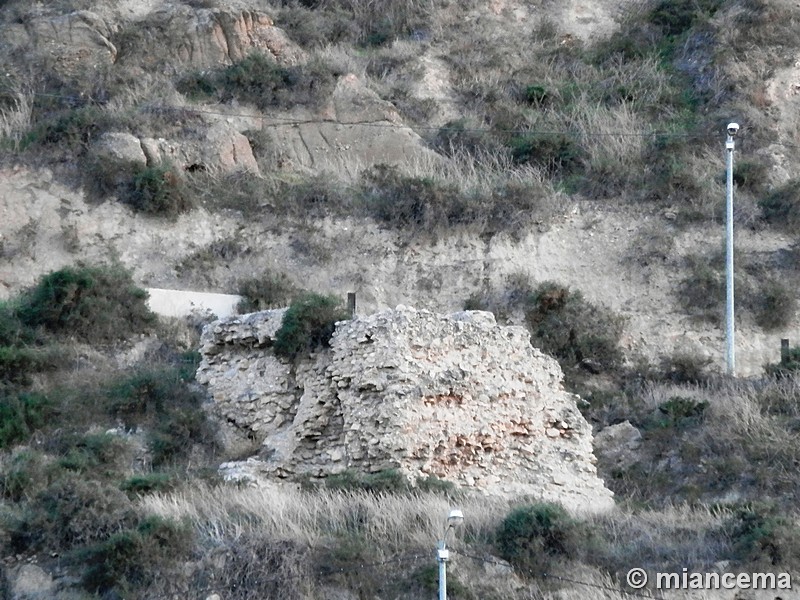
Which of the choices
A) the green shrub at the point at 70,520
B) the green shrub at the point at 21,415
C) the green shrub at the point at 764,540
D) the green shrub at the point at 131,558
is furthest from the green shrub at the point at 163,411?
the green shrub at the point at 764,540

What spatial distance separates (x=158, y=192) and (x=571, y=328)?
891 cm

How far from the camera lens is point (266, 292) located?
28.2 m

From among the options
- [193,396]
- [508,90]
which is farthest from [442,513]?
[508,90]

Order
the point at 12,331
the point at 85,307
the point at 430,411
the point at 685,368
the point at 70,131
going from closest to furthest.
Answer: the point at 430,411
the point at 12,331
the point at 85,307
the point at 685,368
the point at 70,131

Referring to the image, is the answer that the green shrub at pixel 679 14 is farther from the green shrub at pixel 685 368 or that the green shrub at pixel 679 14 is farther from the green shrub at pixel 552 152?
the green shrub at pixel 685 368

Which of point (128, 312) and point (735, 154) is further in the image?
point (735, 154)

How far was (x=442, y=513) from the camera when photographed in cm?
1791

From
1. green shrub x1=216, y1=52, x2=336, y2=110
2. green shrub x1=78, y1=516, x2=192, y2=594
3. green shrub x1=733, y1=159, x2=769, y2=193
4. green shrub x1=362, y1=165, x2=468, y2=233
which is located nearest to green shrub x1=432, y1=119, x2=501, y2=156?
green shrub x1=362, y1=165, x2=468, y2=233

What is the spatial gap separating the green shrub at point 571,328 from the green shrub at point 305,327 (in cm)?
567

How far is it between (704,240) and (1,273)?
14350 millimetres

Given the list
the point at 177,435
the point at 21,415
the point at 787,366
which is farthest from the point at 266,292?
the point at 787,366

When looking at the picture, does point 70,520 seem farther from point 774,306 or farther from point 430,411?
point 774,306

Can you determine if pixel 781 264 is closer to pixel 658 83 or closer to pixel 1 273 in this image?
pixel 658 83

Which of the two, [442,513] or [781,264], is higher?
[442,513]
